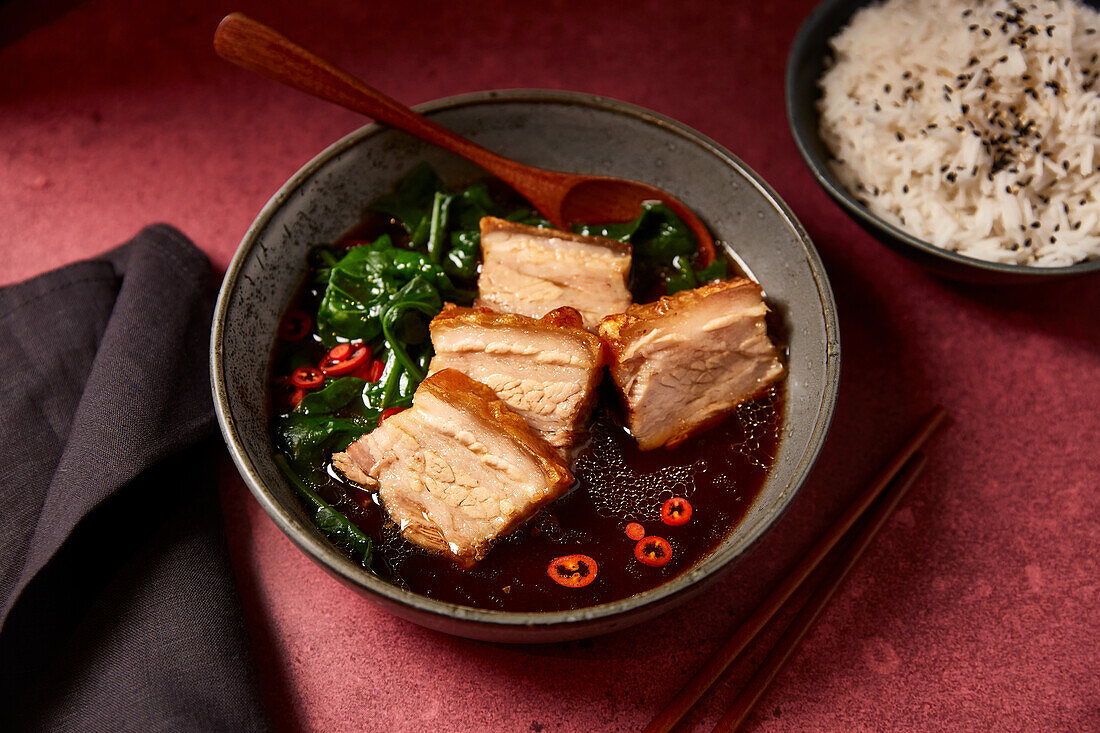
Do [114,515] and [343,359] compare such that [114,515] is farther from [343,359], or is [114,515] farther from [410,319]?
[410,319]

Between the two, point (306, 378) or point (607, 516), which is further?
point (306, 378)

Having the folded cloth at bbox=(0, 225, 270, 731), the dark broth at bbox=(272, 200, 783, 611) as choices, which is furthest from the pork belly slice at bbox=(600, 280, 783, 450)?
the folded cloth at bbox=(0, 225, 270, 731)

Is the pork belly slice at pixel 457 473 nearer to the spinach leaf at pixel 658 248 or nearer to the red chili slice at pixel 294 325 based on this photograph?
the red chili slice at pixel 294 325

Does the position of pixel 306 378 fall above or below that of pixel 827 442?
above

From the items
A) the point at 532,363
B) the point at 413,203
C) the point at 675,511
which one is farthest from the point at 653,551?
the point at 413,203

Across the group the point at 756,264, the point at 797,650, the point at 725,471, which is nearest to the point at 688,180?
the point at 756,264

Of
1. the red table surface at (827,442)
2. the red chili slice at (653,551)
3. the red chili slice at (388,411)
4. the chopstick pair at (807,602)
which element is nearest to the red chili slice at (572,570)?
the red chili slice at (653,551)
